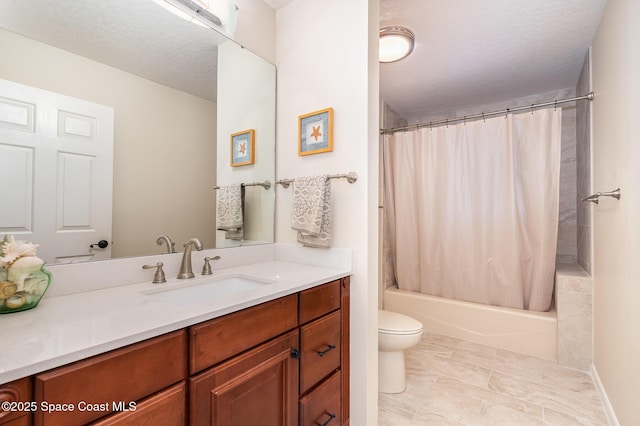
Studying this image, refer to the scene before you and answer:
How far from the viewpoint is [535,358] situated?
224 cm

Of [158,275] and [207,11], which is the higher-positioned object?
[207,11]

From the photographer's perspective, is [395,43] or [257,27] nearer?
[257,27]

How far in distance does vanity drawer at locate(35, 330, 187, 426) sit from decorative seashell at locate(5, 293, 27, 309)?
1.31 feet

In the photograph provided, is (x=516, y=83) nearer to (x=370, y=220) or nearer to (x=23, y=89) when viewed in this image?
(x=370, y=220)

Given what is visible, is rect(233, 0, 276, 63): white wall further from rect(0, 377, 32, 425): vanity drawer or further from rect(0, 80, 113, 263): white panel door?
rect(0, 377, 32, 425): vanity drawer

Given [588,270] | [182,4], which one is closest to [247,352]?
[182,4]

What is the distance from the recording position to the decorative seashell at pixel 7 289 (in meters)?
0.78

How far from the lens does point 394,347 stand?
5.82 feet

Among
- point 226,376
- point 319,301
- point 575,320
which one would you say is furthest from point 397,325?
point 575,320

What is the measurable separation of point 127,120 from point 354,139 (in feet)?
3.27

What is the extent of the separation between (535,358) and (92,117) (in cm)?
313

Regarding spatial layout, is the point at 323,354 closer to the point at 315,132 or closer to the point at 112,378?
the point at 112,378

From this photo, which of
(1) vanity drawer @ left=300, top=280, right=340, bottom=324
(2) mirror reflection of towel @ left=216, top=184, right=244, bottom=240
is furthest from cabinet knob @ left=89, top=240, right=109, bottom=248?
(1) vanity drawer @ left=300, top=280, right=340, bottom=324

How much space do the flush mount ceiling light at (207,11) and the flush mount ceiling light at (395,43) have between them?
3.25 ft
